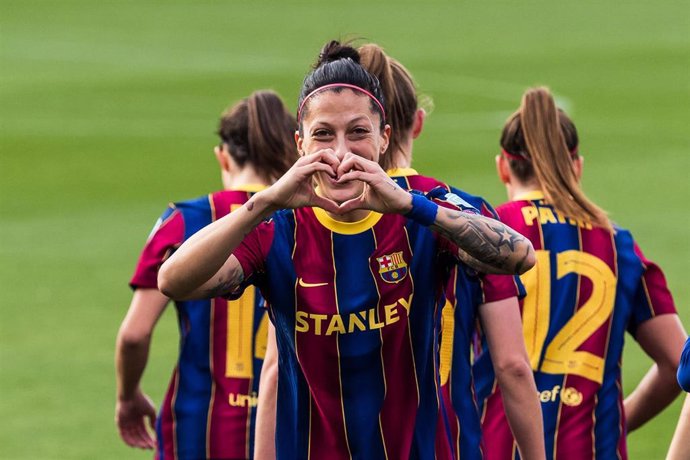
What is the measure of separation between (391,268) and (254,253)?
40 centimetres

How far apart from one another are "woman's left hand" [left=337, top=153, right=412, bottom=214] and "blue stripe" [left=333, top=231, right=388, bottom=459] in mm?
280

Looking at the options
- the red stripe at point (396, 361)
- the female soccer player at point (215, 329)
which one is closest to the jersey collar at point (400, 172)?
the red stripe at point (396, 361)

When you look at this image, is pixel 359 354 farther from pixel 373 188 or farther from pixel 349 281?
pixel 373 188

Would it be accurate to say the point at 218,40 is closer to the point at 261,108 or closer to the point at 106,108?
the point at 106,108

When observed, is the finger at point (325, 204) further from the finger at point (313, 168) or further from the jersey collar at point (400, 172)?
the jersey collar at point (400, 172)

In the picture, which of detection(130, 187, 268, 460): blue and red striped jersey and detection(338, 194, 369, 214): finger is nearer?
detection(338, 194, 369, 214): finger

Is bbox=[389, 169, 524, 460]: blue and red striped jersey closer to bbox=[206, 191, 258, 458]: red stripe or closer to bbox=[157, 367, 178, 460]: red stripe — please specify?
bbox=[206, 191, 258, 458]: red stripe

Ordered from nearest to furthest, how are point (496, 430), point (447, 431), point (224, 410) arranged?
point (447, 431)
point (496, 430)
point (224, 410)

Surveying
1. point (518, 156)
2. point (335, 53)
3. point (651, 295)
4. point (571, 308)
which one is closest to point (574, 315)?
point (571, 308)

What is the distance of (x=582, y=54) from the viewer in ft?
90.6

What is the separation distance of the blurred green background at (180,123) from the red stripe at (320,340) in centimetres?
104

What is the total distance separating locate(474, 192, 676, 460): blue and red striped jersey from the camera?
229 inches

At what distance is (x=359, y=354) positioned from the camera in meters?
4.34

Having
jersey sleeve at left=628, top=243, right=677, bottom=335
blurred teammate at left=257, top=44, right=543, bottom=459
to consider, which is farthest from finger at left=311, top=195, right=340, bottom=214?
jersey sleeve at left=628, top=243, right=677, bottom=335
